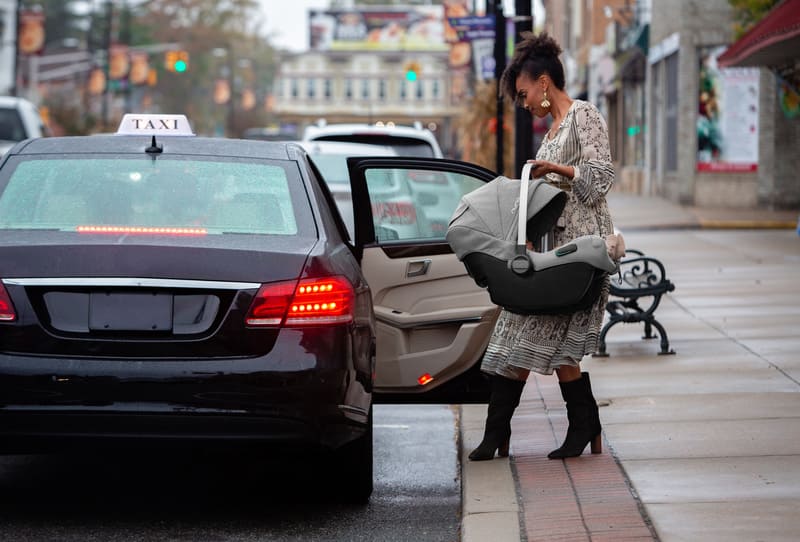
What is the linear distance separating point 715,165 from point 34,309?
27.1 meters

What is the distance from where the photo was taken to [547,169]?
20.9 ft

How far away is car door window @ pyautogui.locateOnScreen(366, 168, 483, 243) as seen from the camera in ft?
26.1

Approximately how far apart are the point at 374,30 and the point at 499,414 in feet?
451

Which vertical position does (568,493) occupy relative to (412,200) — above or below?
below

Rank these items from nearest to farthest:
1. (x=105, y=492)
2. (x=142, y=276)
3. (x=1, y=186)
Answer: (x=142, y=276) < (x=1, y=186) < (x=105, y=492)

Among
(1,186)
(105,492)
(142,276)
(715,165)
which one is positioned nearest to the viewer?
(142,276)

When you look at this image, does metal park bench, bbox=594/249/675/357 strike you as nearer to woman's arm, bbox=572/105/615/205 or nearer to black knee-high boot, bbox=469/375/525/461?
black knee-high boot, bbox=469/375/525/461

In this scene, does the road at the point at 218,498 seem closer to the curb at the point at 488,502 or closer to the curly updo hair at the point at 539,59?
the curb at the point at 488,502

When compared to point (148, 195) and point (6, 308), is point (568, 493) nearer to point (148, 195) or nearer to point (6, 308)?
point (148, 195)

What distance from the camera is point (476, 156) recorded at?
31484 millimetres

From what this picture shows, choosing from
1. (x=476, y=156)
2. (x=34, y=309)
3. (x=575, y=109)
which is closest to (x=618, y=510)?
(x=575, y=109)

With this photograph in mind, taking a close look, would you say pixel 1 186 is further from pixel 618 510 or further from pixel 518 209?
pixel 618 510

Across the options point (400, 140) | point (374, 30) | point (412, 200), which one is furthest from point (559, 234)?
point (374, 30)

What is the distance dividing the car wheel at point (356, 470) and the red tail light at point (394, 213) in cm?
199
